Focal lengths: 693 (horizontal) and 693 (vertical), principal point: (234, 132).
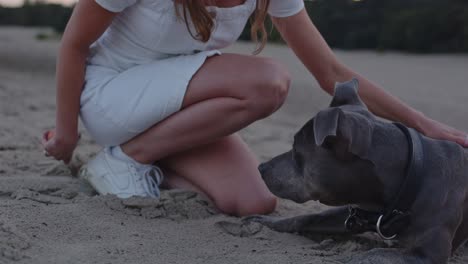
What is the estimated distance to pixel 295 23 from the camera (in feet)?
11.7

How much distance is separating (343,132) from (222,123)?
0.94 metres

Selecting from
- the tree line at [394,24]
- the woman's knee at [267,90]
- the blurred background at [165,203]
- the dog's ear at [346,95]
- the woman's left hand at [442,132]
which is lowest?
the tree line at [394,24]

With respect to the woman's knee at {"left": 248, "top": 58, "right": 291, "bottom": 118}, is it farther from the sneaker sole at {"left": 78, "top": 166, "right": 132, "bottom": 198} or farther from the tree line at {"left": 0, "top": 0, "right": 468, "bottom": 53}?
the tree line at {"left": 0, "top": 0, "right": 468, "bottom": 53}

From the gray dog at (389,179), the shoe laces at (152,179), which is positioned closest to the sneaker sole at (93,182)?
the shoe laces at (152,179)

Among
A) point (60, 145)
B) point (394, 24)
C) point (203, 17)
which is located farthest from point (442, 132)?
point (394, 24)

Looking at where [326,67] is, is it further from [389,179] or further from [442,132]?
[389,179]

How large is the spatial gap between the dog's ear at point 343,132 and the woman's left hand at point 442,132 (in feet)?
2.12

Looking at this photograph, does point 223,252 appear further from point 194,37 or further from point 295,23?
point 295,23

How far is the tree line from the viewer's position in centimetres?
1248

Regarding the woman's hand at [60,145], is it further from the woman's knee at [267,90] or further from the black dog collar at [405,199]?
the black dog collar at [405,199]

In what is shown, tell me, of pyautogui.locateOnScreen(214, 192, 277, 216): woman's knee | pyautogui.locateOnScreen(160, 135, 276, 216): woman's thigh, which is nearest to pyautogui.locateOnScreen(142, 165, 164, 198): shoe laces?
pyautogui.locateOnScreen(160, 135, 276, 216): woman's thigh

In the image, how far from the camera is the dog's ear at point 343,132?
8.19 feet

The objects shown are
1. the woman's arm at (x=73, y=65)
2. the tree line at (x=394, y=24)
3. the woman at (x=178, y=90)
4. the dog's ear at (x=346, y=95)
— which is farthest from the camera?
the tree line at (x=394, y=24)

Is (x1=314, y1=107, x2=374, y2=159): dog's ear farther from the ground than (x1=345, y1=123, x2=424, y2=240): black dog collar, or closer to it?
farther from the ground
